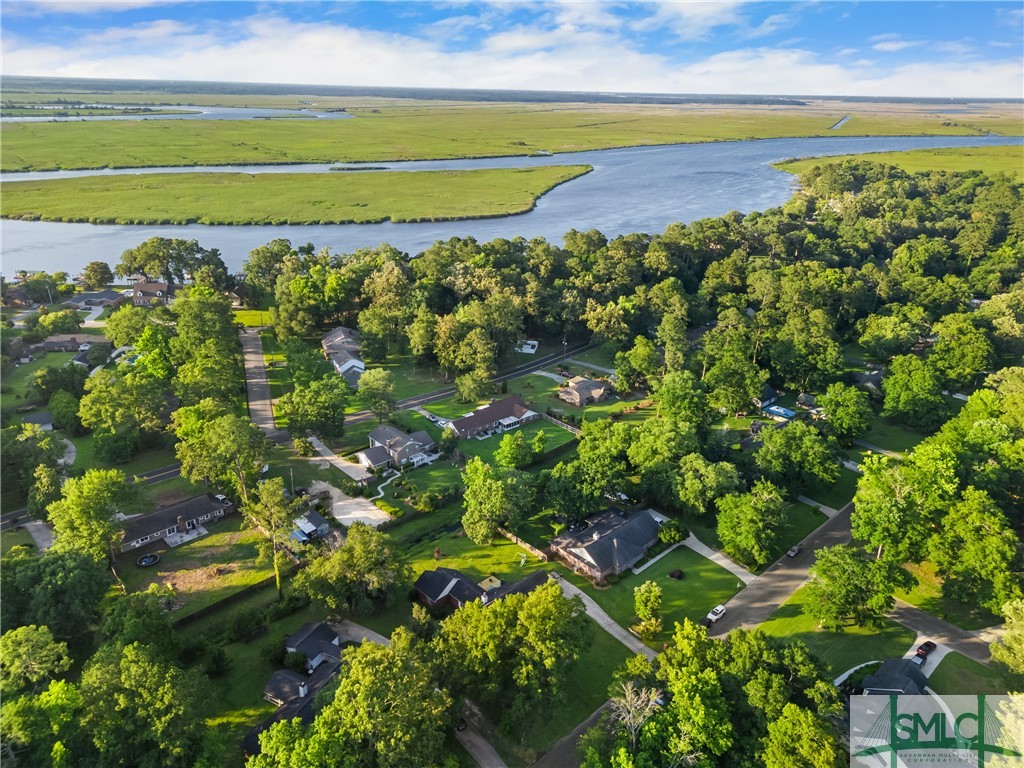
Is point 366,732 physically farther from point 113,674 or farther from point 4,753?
point 4,753

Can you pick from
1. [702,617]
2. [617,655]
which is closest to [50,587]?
[617,655]

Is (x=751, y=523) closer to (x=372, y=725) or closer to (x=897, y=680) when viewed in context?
(x=897, y=680)

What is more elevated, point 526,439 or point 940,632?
point 526,439

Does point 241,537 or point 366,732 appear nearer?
point 366,732

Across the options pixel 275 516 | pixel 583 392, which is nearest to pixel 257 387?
pixel 275 516

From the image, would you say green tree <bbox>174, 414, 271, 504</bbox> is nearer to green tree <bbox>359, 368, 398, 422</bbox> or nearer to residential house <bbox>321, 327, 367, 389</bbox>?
green tree <bbox>359, 368, 398, 422</bbox>

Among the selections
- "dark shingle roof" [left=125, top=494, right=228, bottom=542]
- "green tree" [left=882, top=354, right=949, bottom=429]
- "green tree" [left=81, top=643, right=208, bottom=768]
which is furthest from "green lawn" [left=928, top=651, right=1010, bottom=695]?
"dark shingle roof" [left=125, top=494, right=228, bottom=542]

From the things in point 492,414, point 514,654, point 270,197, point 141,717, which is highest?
point 270,197
